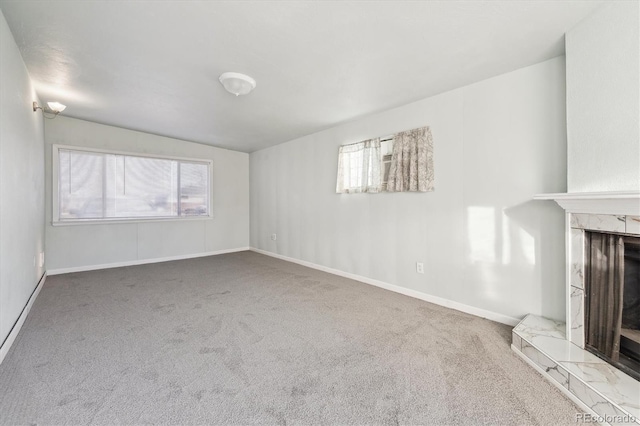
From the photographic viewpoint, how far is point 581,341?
1805 mm

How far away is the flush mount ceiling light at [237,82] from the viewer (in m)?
2.51

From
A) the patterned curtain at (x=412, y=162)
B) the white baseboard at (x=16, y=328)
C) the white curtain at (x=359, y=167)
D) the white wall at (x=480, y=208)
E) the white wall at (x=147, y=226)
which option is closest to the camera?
the white baseboard at (x=16, y=328)

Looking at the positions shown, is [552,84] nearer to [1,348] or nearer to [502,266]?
[502,266]

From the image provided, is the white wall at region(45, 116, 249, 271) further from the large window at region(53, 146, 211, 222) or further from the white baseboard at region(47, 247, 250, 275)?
the large window at region(53, 146, 211, 222)

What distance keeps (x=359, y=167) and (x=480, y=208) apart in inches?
68.2

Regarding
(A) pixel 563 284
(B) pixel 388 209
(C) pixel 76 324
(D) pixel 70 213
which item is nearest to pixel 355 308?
(B) pixel 388 209

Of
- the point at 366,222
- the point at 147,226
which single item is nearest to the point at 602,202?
the point at 366,222

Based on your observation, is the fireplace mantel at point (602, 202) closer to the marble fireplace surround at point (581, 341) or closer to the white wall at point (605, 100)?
the marble fireplace surround at point (581, 341)

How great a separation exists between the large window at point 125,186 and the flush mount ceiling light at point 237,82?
10.9 feet

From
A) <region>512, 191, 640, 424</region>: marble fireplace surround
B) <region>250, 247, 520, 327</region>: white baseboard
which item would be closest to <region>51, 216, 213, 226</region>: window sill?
<region>250, 247, 520, 327</region>: white baseboard

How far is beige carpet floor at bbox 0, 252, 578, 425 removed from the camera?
1.39 m

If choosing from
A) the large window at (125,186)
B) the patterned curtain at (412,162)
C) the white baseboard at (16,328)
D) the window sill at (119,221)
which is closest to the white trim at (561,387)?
the patterned curtain at (412,162)

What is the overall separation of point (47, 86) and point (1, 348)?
2884 millimetres

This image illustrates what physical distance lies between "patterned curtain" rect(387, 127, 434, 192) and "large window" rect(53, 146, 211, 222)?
433 cm
